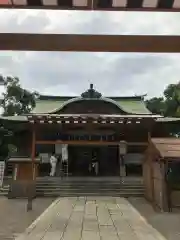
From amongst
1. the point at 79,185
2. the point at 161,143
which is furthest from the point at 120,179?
the point at 161,143

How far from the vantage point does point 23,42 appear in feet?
13.7

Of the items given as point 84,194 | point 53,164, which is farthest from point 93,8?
point 53,164

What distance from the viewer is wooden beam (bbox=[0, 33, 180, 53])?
163 inches

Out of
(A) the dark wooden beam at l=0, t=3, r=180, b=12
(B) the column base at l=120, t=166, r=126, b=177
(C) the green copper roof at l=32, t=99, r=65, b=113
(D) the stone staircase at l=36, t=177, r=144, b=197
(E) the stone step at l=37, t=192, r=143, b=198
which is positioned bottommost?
(E) the stone step at l=37, t=192, r=143, b=198

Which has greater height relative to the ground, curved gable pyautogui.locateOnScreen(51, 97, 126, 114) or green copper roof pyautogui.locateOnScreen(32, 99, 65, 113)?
green copper roof pyautogui.locateOnScreen(32, 99, 65, 113)

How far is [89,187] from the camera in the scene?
664 inches

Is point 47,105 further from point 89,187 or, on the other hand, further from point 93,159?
point 89,187

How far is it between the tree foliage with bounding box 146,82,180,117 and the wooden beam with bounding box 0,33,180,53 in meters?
23.3

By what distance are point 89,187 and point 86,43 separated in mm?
13425

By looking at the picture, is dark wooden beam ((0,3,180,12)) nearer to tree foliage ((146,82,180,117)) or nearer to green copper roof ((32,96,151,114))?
green copper roof ((32,96,151,114))

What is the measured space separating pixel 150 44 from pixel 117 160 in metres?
17.5

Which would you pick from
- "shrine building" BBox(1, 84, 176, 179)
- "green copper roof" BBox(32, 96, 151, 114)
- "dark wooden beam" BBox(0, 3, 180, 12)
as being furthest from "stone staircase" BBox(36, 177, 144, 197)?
"dark wooden beam" BBox(0, 3, 180, 12)

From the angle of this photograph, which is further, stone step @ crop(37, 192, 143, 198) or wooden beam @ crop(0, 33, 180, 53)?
stone step @ crop(37, 192, 143, 198)

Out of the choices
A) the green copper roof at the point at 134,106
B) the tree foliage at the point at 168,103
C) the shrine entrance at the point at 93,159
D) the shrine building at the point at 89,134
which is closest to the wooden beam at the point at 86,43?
the shrine building at the point at 89,134
